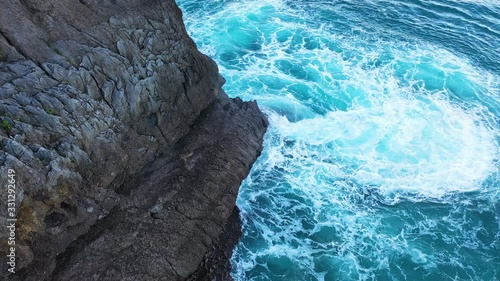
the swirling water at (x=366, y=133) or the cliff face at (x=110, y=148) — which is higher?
the cliff face at (x=110, y=148)

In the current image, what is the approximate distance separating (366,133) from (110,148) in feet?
68.4

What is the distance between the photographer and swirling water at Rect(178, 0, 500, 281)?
80.9 ft

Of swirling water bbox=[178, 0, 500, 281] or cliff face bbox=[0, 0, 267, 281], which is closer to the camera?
cliff face bbox=[0, 0, 267, 281]

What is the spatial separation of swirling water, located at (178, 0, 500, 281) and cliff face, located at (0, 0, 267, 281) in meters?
3.80

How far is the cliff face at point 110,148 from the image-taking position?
17453 millimetres

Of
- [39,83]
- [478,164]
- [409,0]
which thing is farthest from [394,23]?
[39,83]

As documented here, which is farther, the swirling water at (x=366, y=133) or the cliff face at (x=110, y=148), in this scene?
the swirling water at (x=366, y=133)

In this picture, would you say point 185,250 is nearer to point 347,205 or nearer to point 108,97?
point 108,97

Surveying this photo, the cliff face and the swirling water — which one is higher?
the cliff face

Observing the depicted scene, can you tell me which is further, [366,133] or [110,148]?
[366,133]

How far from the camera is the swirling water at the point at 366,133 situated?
24669 millimetres

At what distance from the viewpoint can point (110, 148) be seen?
20.6 metres

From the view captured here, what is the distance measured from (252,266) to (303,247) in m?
3.43

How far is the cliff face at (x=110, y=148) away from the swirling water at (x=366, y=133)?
3.80m
